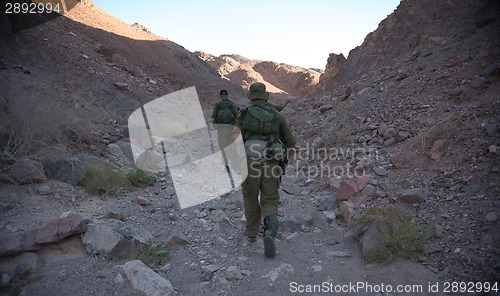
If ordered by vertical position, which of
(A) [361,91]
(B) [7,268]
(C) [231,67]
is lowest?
(B) [7,268]

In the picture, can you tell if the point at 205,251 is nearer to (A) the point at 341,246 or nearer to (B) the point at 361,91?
(A) the point at 341,246

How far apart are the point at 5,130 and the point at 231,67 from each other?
2749cm

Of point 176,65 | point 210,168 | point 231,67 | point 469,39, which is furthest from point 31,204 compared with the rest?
point 231,67

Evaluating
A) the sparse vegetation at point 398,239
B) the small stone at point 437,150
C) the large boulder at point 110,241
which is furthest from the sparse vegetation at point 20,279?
the small stone at point 437,150

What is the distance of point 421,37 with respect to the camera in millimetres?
9398

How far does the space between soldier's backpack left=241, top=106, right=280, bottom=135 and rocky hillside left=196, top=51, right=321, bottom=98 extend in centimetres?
2027

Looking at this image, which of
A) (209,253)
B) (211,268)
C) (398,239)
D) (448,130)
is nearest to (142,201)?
(209,253)

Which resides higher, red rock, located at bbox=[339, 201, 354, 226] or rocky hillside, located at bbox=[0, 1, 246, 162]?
rocky hillside, located at bbox=[0, 1, 246, 162]

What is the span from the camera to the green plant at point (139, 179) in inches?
181

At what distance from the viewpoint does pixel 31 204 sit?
121 inches

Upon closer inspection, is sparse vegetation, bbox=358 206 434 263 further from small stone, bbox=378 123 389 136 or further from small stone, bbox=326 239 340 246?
small stone, bbox=378 123 389 136

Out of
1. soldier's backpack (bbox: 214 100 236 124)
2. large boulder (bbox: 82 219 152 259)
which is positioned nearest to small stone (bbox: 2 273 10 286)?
large boulder (bbox: 82 219 152 259)

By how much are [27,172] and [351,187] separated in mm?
3979

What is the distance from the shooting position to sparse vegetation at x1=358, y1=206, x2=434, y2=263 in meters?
2.64
